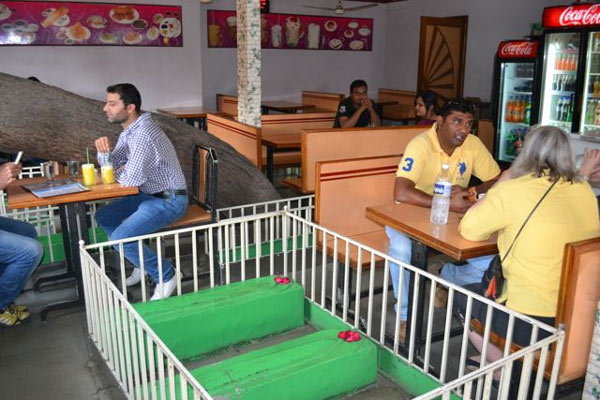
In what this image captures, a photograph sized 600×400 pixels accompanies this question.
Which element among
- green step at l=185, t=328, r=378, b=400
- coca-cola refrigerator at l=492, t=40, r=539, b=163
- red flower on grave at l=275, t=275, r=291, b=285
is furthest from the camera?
coca-cola refrigerator at l=492, t=40, r=539, b=163

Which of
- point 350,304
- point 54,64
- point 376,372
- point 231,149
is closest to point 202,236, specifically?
point 231,149

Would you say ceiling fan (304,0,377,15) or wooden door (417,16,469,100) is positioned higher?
ceiling fan (304,0,377,15)

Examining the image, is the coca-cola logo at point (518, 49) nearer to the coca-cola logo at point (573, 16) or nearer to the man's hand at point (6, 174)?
the coca-cola logo at point (573, 16)

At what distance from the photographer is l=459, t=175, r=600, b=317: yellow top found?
2.06m

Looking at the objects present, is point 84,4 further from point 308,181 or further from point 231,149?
point 308,181

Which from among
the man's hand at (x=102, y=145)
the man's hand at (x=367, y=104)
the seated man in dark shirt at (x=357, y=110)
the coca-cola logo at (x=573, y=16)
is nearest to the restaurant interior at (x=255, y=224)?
the man's hand at (x=102, y=145)

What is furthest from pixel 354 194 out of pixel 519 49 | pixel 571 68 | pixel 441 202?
pixel 519 49

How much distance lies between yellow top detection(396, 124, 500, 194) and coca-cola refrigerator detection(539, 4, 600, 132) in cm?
315

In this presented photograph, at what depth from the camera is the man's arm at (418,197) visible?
2.73m

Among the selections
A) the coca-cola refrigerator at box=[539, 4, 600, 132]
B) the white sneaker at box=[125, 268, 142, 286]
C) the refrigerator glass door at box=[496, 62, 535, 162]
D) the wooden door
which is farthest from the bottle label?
the wooden door

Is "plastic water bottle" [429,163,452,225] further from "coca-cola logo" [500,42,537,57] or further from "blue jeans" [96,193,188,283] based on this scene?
"coca-cola logo" [500,42,537,57]

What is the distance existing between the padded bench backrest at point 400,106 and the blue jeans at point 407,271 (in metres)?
6.51

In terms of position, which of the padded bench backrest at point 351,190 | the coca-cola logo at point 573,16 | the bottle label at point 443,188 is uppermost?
the coca-cola logo at point 573,16

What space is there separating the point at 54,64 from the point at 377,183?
6.02 m
